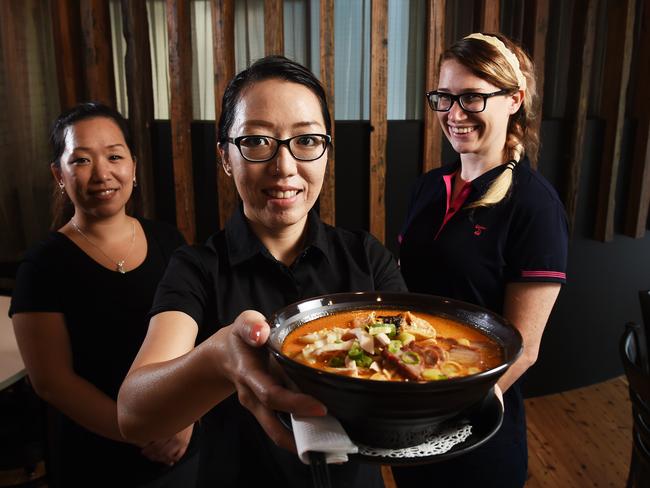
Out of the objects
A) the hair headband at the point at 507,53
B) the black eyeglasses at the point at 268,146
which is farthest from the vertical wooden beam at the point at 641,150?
the black eyeglasses at the point at 268,146

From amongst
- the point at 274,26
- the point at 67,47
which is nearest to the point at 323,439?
the point at 274,26

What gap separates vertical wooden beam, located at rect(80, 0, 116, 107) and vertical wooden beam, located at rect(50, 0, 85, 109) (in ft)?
0.23

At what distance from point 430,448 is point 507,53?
1.42 m

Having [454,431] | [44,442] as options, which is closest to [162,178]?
[44,442]

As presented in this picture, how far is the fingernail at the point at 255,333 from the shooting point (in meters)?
0.87

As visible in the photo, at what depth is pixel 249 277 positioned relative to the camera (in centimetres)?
131

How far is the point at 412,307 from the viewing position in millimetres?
1063

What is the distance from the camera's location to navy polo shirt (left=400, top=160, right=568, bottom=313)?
1646mm

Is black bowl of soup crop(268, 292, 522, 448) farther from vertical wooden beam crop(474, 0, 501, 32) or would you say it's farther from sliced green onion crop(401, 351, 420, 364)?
vertical wooden beam crop(474, 0, 501, 32)

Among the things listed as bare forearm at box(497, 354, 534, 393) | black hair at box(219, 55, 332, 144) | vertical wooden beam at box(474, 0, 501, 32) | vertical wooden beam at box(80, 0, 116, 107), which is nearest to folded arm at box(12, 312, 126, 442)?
black hair at box(219, 55, 332, 144)

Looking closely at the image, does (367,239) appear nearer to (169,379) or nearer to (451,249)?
(451,249)

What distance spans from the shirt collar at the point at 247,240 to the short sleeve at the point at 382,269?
118 millimetres

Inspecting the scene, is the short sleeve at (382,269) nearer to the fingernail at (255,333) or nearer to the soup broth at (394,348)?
the soup broth at (394,348)

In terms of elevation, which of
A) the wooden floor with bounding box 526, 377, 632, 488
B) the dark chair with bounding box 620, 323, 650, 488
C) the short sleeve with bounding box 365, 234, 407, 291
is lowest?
the wooden floor with bounding box 526, 377, 632, 488
